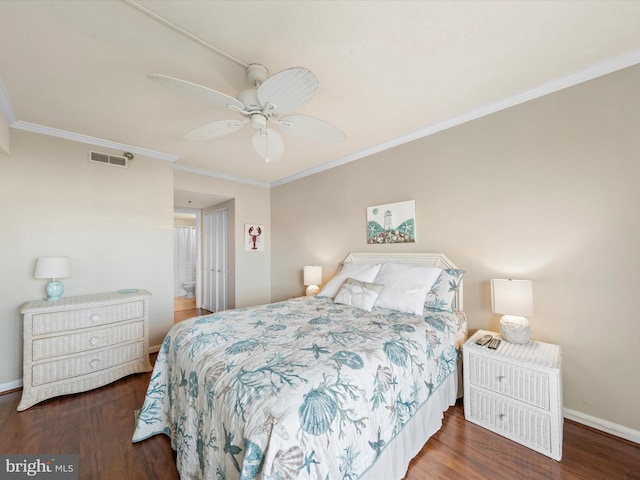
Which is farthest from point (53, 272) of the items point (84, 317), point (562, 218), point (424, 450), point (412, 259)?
point (562, 218)

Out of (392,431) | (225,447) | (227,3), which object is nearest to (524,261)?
(392,431)

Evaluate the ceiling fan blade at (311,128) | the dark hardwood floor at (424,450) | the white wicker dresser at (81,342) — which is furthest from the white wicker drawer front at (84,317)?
the ceiling fan blade at (311,128)

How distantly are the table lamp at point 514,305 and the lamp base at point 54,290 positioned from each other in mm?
3915

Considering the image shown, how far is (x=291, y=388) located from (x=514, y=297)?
1772 mm

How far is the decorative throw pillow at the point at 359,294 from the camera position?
2.25 meters

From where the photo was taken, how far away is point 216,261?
4949mm

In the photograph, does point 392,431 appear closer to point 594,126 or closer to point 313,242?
point 594,126

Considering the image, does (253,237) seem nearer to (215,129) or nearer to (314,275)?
(314,275)

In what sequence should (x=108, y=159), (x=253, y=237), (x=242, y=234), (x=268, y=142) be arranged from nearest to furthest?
(x=268, y=142)
(x=108, y=159)
(x=242, y=234)
(x=253, y=237)

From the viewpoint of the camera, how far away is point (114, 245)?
114 inches

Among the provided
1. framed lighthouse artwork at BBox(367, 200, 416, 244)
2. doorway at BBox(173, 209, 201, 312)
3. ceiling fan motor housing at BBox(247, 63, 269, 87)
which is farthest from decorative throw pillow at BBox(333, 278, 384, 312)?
doorway at BBox(173, 209, 201, 312)

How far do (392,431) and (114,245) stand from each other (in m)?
3.32

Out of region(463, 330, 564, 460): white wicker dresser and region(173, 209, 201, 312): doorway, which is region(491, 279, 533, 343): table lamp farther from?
region(173, 209, 201, 312): doorway

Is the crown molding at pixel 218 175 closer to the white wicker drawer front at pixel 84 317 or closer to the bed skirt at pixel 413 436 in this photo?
the white wicker drawer front at pixel 84 317
